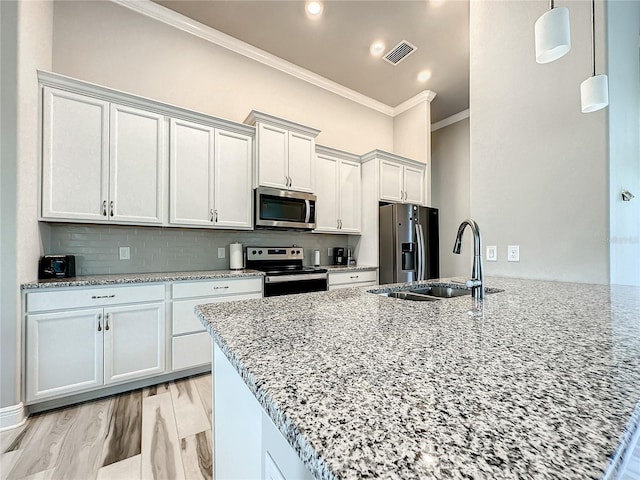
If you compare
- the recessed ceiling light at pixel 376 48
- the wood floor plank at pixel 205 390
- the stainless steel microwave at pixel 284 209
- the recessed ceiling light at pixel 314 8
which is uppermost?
the recessed ceiling light at pixel 314 8

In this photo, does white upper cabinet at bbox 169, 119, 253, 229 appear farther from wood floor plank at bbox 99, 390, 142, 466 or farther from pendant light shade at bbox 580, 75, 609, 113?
pendant light shade at bbox 580, 75, 609, 113

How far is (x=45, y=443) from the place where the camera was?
5.21 feet

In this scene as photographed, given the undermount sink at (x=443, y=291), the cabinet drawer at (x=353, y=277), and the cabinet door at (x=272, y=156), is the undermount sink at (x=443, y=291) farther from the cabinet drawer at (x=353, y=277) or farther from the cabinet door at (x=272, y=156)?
the cabinet door at (x=272, y=156)

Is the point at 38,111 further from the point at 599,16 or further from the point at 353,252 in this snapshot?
the point at 599,16

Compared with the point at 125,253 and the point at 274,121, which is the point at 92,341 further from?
the point at 274,121

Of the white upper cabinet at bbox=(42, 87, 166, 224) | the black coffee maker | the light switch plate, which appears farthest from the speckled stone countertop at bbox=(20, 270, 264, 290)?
the light switch plate

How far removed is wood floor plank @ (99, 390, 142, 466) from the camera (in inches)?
59.6

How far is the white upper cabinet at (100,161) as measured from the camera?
2.06 meters

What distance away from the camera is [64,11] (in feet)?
7.84

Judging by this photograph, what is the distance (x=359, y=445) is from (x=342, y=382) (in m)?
0.15

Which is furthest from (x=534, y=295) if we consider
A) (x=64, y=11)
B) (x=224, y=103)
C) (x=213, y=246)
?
(x=64, y=11)

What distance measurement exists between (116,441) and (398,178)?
12.3ft

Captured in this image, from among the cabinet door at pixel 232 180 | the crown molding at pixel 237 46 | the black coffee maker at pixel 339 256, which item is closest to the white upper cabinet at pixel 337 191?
the black coffee maker at pixel 339 256

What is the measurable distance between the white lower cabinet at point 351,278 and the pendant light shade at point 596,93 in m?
2.19
